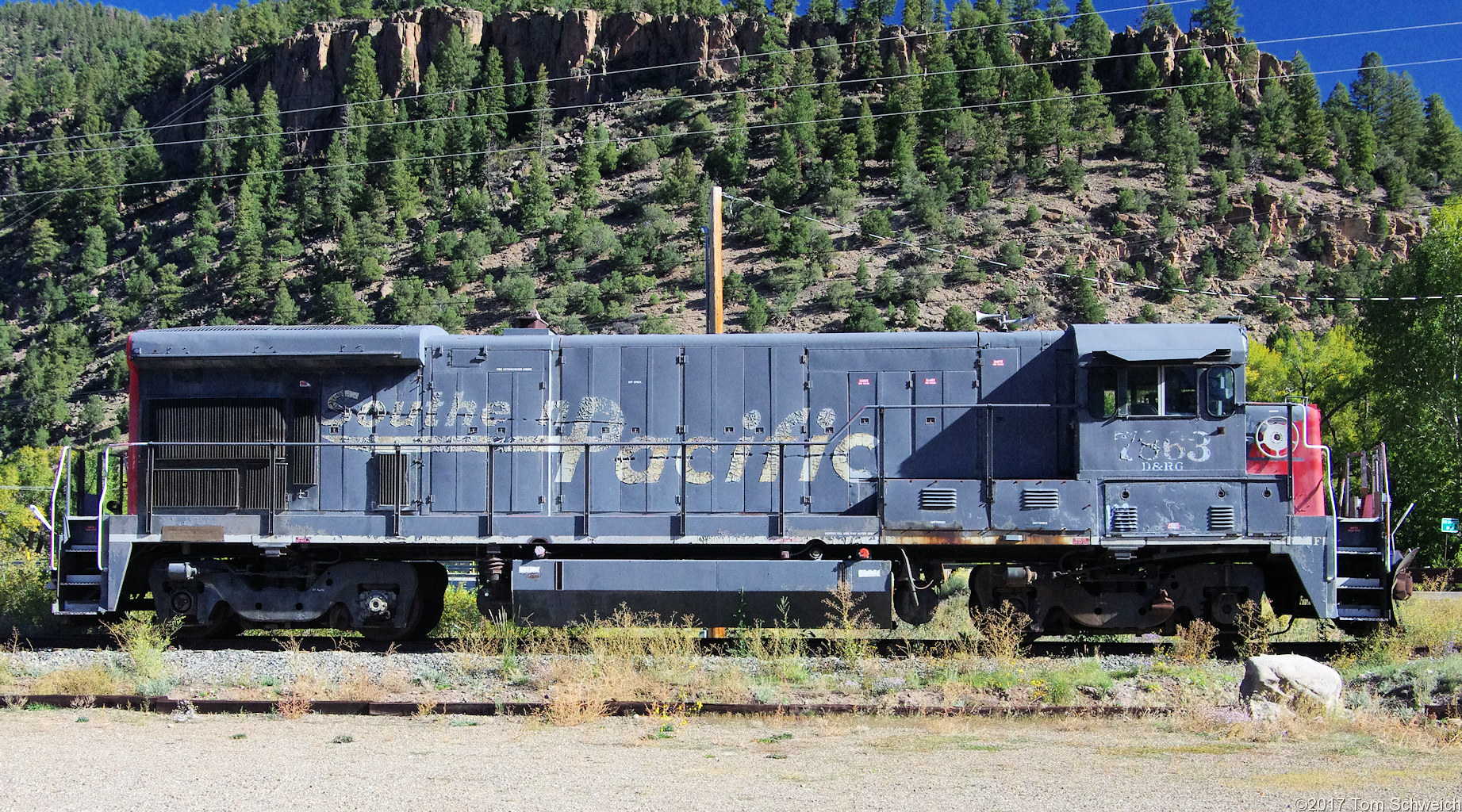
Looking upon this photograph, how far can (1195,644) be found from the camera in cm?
991

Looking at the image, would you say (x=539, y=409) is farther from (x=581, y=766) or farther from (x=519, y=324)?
(x=581, y=766)

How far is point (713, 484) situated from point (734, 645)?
1.66m

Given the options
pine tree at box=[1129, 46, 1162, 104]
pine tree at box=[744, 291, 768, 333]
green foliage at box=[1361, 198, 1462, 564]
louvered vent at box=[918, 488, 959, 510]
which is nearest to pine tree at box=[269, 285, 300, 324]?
pine tree at box=[744, 291, 768, 333]

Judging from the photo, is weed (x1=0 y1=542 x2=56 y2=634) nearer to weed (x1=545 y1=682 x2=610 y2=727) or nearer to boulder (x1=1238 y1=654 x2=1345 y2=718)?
weed (x1=545 y1=682 x2=610 y2=727)

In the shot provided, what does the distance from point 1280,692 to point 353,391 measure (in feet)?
29.9

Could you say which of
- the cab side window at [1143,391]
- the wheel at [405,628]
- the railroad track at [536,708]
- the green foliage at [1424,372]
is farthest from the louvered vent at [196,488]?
the green foliage at [1424,372]

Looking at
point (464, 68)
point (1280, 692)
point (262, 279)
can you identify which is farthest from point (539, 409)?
point (464, 68)

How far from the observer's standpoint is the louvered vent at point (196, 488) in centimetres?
1121

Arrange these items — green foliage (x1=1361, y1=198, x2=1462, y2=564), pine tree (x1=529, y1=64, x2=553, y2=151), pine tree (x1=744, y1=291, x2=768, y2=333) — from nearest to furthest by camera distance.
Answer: green foliage (x1=1361, y1=198, x2=1462, y2=564)
pine tree (x1=744, y1=291, x2=768, y2=333)
pine tree (x1=529, y1=64, x2=553, y2=151)

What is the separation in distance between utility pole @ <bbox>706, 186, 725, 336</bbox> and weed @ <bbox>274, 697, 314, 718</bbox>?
7.89 metres

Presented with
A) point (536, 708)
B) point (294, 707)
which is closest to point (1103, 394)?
point (536, 708)

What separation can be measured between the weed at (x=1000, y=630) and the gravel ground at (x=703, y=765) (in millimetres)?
1622

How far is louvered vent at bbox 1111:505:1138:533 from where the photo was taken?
10227 millimetres

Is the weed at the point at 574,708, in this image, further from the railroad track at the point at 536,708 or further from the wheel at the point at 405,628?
the wheel at the point at 405,628
